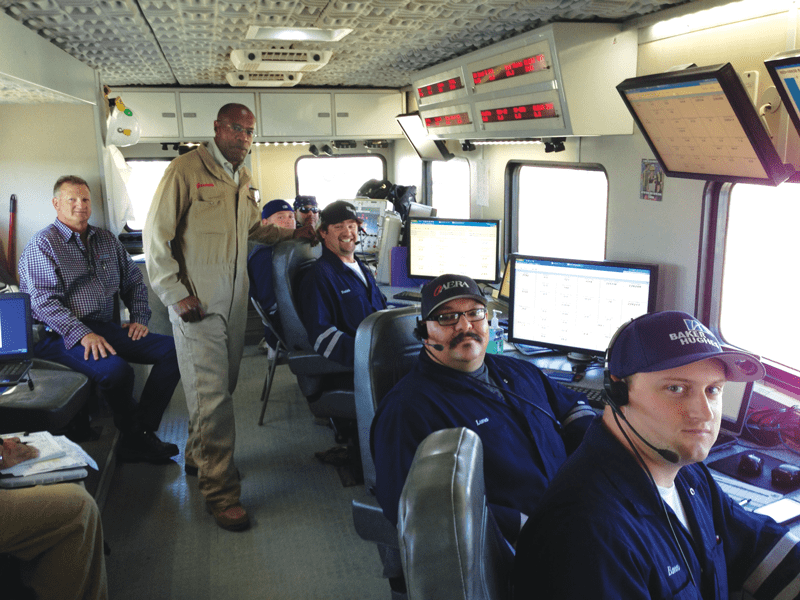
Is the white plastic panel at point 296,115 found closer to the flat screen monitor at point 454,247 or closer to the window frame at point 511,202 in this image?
the flat screen monitor at point 454,247

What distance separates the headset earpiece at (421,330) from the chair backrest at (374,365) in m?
0.13

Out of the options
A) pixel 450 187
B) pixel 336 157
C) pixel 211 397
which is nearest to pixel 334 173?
pixel 336 157

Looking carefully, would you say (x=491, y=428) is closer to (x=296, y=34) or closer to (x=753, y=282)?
(x=753, y=282)

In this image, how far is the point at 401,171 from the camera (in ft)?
21.8

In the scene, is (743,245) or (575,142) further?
(575,142)

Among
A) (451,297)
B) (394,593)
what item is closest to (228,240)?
(451,297)

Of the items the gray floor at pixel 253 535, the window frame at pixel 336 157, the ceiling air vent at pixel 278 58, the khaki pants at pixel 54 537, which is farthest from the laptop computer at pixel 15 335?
the window frame at pixel 336 157

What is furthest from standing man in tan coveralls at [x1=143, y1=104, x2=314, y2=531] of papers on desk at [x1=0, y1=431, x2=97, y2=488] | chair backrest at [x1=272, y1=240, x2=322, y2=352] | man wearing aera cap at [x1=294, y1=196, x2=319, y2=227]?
man wearing aera cap at [x1=294, y1=196, x2=319, y2=227]

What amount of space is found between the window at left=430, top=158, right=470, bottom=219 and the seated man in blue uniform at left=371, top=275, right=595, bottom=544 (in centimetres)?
325

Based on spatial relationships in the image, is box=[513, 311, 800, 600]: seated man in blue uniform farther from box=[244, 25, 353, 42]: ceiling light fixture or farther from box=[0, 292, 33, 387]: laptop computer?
box=[0, 292, 33, 387]: laptop computer

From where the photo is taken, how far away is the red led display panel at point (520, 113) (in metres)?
2.93

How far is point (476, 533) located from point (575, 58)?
241cm

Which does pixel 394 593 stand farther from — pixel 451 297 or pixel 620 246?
pixel 620 246

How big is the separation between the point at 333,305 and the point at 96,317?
1.42m
